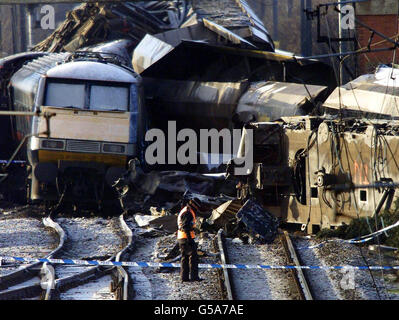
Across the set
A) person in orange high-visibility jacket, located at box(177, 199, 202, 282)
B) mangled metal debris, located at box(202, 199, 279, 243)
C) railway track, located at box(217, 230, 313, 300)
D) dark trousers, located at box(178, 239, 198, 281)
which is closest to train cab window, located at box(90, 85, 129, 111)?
mangled metal debris, located at box(202, 199, 279, 243)

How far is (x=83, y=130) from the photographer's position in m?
19.0

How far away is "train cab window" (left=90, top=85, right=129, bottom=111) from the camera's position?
19344 millimetres

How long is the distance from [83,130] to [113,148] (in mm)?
790

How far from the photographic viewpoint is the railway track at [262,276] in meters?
11.0

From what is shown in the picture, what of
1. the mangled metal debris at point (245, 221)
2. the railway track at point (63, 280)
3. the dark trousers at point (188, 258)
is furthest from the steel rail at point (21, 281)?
the mangled metal debris at point (245, 221)

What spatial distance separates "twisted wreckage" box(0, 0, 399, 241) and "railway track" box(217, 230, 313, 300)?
70cm

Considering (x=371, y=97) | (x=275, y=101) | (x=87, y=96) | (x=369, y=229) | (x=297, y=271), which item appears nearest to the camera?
(x=297, y=271)

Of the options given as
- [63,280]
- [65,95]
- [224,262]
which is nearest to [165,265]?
[224,262]

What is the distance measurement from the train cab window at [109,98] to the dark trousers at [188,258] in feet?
26.7

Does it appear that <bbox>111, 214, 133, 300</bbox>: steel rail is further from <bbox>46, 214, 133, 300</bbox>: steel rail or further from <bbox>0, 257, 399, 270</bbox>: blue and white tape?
<bbox>0, 257, 399, 270</bbox>: blue and white tape

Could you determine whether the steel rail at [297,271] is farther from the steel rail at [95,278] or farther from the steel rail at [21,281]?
the steel rail at [21,281]

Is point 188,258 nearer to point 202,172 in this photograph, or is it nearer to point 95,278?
point 95,278
